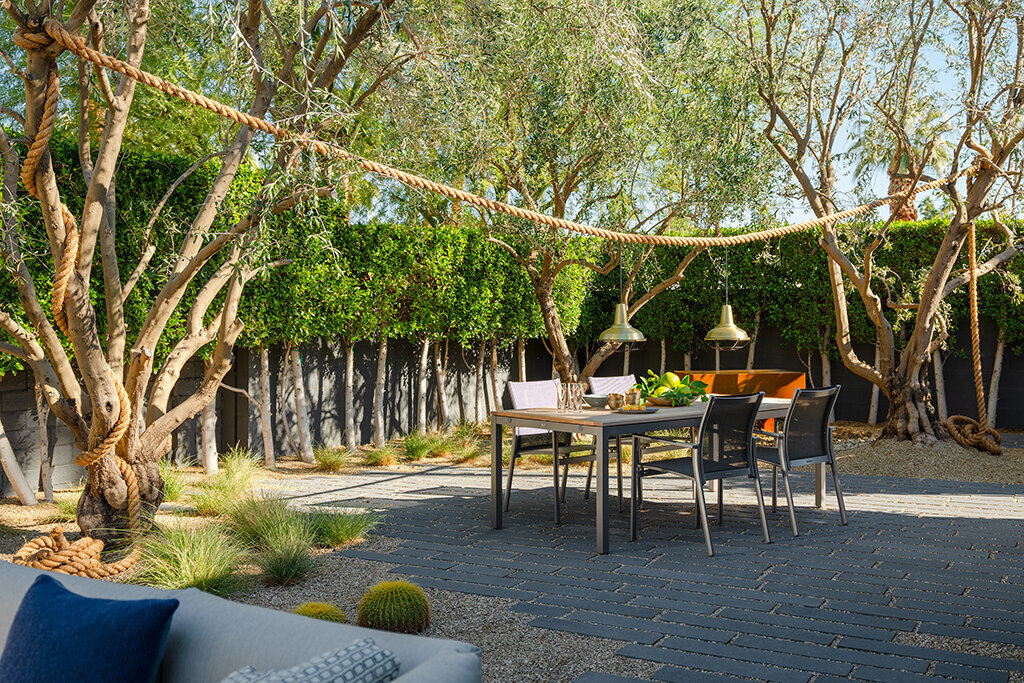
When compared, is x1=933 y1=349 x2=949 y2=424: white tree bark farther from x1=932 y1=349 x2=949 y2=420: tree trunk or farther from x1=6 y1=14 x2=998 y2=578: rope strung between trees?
x1=6 y1=14 x2=998 y2=578: rope strung between trees

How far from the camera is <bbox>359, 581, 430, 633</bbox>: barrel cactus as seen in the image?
3.40 meters

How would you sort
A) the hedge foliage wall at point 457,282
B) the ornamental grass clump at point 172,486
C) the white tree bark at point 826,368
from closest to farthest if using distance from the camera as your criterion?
the ornamental grass clump at point 172,486, the hedge foliage wall at point 457,282, the white tree bark at point 826,368

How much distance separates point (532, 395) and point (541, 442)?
0.49 m

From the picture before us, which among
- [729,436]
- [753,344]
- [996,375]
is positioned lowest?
[729,436]

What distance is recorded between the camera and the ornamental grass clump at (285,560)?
4.17m

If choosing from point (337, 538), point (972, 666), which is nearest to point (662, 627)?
point (972, 666)

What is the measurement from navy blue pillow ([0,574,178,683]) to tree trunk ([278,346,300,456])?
7037 millimetres

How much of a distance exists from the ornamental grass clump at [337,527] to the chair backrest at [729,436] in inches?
82.4

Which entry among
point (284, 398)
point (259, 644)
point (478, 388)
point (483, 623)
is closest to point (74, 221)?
point (483, 623)

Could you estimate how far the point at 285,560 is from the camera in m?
4.18

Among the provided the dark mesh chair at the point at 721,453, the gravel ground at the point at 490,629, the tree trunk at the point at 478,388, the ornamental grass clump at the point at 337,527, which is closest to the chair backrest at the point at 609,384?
the dark mesh chair at the point at 721,453

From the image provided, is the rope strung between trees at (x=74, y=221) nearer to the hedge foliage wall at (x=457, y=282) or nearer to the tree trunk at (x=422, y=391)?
the hedge foliage wall at (x=457, y=282)

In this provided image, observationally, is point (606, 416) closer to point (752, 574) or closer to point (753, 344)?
point (752, 574)

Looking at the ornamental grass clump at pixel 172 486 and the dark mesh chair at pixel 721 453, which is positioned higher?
the dark mesh chair at pixel 721 453
